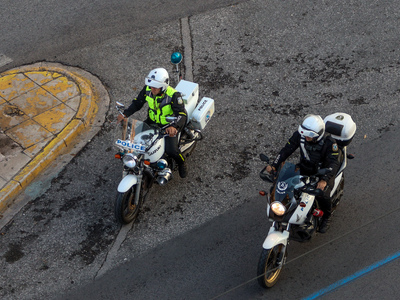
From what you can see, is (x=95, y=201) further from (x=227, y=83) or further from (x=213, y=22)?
(x=213, y=22)

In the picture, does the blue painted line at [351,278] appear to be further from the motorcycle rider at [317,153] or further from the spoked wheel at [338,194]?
the spoked wheel at [338,194]

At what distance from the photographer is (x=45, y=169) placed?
8.38 metres

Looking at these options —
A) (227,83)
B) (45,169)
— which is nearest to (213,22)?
(227,83)

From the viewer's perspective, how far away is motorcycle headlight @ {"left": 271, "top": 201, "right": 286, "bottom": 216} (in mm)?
5953

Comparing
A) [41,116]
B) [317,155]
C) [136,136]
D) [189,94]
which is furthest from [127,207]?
[41,116]

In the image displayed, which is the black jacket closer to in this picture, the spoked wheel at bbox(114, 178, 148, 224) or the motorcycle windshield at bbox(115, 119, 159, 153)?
the motorcycle windshield at bbox(115, 119, 159, 153)

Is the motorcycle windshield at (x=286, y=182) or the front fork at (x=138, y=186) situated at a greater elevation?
the motorcycle windshield at (x=286, y=182)

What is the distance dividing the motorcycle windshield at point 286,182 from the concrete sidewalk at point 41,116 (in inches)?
155

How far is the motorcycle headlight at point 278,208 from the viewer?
234 inches

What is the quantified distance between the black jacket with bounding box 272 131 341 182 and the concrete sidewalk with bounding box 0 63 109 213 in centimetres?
385

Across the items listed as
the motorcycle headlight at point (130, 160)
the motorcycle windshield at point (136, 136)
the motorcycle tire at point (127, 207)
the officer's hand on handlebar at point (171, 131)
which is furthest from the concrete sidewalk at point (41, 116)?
the officer's hand on handlebar at point (171, 131)

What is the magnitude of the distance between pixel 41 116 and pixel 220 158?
10.9 feet

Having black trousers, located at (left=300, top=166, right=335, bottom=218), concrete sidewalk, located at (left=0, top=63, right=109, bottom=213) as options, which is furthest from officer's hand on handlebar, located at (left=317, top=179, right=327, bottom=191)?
concrete sidewalk, located at (left=0, top=63, right=109, bottom=213)

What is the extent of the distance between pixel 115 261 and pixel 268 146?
3231 mm
